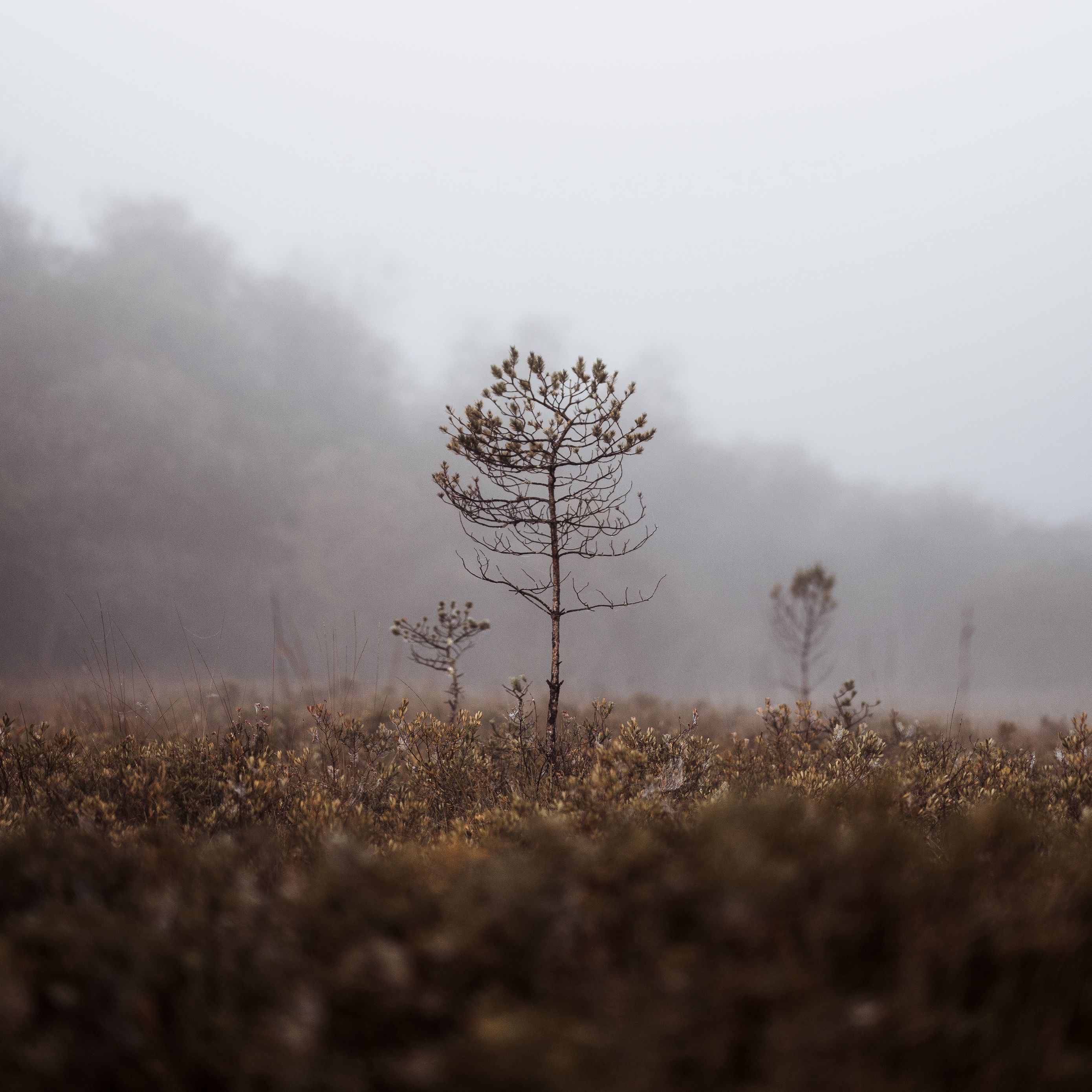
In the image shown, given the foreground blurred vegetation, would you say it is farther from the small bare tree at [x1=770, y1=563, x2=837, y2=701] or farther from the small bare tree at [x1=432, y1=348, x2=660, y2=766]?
the small bare tree at [x1=770, y1=563, x2=837, y2=701]

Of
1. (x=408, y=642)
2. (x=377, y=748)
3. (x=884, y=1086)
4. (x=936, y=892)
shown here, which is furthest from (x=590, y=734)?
(x=884, y=1086)

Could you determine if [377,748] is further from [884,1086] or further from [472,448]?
[884,1086]

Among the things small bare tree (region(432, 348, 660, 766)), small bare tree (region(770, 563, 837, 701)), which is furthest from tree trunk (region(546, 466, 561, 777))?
small bare tree (region(770, 563, 837, 701))

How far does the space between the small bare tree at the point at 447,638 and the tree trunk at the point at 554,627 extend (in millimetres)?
2509

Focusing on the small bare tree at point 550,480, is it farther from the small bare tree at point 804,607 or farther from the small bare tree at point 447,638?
the small bare tree at point 804,607

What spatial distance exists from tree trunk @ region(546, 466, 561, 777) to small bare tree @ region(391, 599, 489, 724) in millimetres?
2509

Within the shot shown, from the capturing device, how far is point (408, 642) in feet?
32.7

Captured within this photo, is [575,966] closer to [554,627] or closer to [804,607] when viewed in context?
[554,627]

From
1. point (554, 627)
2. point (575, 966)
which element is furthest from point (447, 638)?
point (575, 966)

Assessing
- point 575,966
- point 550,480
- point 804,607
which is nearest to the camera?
point 575,966

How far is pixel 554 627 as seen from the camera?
311 inches

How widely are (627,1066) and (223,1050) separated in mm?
1121

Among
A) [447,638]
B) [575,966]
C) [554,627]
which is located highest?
[554,627]

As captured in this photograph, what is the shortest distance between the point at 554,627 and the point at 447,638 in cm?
380
